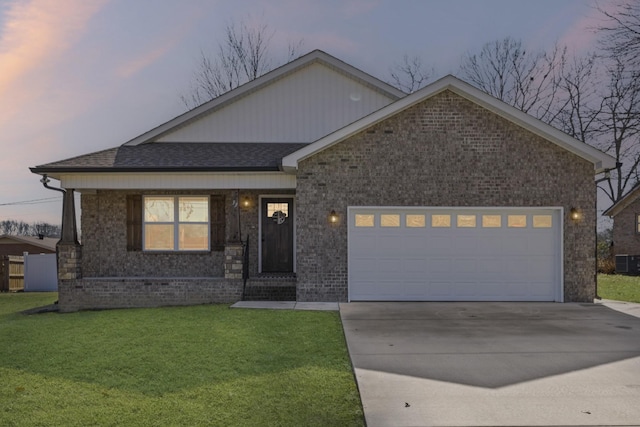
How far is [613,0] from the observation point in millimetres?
16469

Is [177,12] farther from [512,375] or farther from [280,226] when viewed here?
[512,375]

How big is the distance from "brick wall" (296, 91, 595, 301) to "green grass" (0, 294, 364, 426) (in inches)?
95.6

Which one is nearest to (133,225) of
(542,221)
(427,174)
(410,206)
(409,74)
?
(410,206)

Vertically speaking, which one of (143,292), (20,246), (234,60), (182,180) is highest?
(234,60)

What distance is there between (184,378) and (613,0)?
758 inches

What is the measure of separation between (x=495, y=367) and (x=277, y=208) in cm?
817

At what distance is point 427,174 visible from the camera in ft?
35.9

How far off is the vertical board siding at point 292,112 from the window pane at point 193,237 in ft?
9.85

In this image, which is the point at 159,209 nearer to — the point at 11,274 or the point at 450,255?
the point at 450,255

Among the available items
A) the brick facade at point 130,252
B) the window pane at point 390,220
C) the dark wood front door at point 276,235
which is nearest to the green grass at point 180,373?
the window pane at point 390,220

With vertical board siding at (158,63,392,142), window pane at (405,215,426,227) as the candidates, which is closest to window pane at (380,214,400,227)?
window pane at (405,215,426,227)

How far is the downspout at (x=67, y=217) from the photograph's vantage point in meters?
11.6

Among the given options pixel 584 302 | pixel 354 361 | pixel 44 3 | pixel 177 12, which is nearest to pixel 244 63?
pixel 177 12

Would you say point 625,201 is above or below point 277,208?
above
